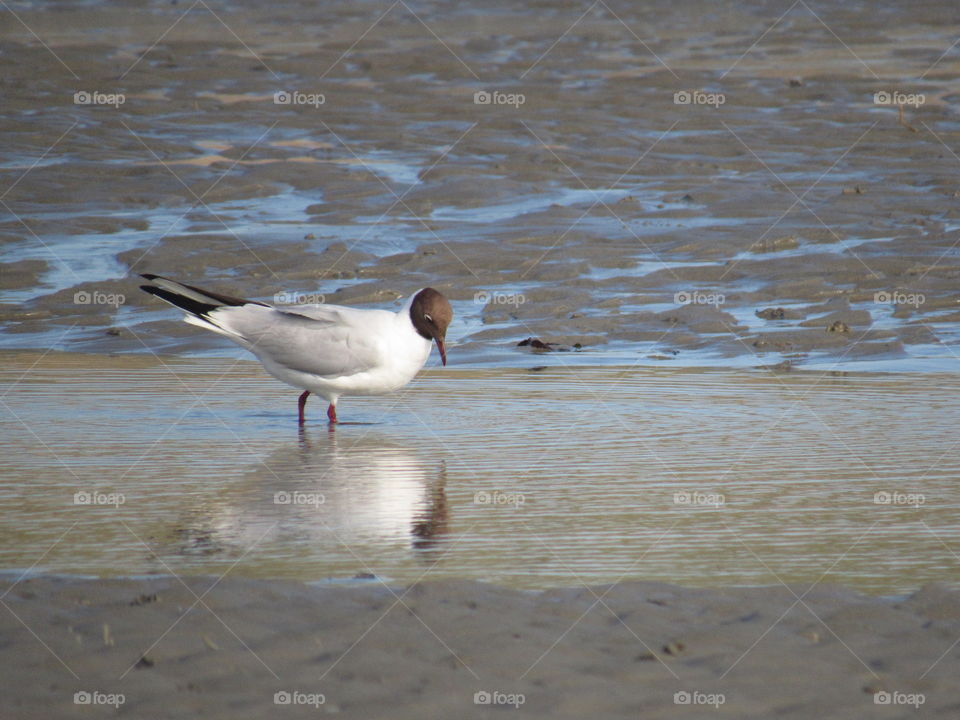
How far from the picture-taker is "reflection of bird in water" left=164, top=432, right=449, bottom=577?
5891 mm

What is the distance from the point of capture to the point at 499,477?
7184 millimetres

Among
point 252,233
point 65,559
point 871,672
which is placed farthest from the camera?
point 252,233

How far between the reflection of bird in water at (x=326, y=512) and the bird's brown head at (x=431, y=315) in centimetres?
110

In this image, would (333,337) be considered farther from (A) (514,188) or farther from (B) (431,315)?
(A) (514,188)

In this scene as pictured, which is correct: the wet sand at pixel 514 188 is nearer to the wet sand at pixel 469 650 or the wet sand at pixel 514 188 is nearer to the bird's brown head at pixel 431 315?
the bird's brown head at pixel 431 315

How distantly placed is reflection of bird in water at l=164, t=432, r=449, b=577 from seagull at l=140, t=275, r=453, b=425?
0.95 metres

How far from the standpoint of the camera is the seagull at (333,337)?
8922 mm

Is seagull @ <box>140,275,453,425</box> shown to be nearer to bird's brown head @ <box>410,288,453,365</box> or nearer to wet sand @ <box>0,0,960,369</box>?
bird's brown head @ <box>410,288,453,365</box>

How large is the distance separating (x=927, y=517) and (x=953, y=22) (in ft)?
78.9

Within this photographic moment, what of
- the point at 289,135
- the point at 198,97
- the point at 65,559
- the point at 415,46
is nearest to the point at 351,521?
the point at 65,559

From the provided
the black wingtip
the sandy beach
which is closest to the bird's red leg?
the sandy beach

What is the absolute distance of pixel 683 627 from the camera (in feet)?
16.6

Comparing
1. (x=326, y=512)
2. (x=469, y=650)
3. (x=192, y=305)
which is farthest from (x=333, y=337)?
(x=469, y=650)

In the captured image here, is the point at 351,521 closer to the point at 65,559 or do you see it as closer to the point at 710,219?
the point at 65,559
